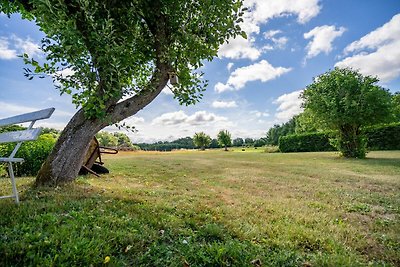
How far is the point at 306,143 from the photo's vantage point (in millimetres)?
35219

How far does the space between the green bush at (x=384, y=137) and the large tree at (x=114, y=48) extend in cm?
2909

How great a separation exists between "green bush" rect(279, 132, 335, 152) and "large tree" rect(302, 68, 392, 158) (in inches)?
534

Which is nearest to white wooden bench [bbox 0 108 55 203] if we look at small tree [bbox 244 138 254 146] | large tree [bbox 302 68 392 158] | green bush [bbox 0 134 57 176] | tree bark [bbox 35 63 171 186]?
tree bark [bbox 35 63 171 186]

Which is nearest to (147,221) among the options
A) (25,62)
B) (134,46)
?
(25,62)

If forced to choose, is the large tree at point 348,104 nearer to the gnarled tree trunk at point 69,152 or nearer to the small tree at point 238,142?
the gnarled tree trunk at point 69,152

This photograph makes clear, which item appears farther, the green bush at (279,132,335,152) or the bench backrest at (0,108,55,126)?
the green bush at (279,132,335,152)

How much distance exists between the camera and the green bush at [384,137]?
Result: 2791 centimetres

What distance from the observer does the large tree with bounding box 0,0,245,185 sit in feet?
15.4

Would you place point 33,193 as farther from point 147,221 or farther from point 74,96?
point 147,221

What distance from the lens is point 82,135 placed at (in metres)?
5.52

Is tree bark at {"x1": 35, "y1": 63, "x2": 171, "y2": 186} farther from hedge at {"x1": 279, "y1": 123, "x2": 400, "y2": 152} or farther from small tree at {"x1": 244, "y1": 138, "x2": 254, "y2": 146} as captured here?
small tree at {"x1": 244, "y1": 138, "x2": 254, "y2": 146}

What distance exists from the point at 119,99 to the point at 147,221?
3488mm

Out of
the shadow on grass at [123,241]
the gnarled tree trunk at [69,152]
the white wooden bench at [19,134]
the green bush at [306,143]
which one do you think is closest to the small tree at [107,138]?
the gnarled tree trunk at [69,152]

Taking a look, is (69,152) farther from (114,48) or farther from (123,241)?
(123,241)
